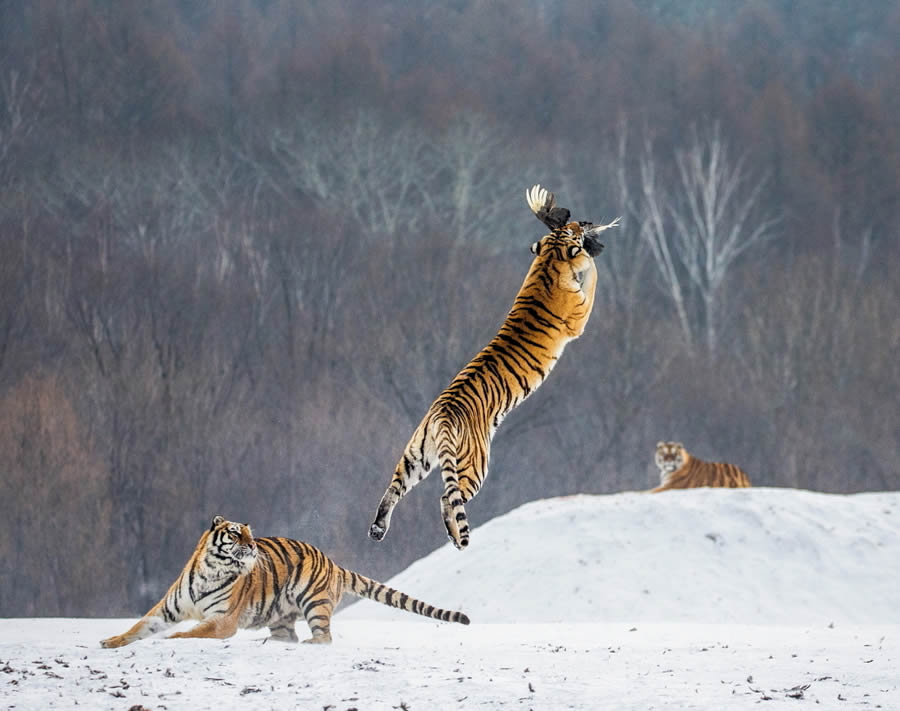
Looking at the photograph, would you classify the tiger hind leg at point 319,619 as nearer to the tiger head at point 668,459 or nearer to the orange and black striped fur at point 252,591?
the orange and black striped fur at point 252,591

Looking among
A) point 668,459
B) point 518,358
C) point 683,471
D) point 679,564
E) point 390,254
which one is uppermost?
point 390,254

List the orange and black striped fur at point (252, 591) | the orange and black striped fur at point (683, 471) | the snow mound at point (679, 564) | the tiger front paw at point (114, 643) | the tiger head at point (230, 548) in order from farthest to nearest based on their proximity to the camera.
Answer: the orange and black striped fur at point (683, 471)
the snow mound at point (679, 564)
the orange and black striped fur at point (252, 591)
the tiger head at point (230, 548)
the tiger front paw at point (114, 643)

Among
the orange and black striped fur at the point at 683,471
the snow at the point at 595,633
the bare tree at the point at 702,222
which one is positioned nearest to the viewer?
the snow at the point at 595,633

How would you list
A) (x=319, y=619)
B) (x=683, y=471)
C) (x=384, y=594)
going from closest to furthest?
1. (x=319, y=619)
2. (x=384, y=594)
3. (x=683, y=471)

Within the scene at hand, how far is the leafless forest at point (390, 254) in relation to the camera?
2802cm

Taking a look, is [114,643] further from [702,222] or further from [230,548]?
[702,222]

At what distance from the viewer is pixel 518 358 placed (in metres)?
5.84

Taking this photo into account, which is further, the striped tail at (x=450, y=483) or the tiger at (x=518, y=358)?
the tiger at (x=518, y=358)

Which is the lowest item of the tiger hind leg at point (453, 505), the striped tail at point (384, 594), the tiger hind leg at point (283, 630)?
the tiger hind leg at point (453, 505)

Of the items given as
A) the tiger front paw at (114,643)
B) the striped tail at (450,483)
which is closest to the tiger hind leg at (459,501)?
the striped tail at (450,483)

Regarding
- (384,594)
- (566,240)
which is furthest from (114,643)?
(566,240)

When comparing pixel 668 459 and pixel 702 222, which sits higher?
pixel 702 222

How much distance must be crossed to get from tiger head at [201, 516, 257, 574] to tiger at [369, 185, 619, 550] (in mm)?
4029

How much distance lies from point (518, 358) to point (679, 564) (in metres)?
11.0
